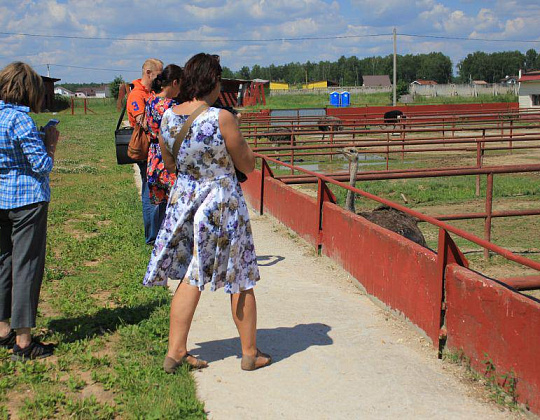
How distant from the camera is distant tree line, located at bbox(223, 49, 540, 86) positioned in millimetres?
162000

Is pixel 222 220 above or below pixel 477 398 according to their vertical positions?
above

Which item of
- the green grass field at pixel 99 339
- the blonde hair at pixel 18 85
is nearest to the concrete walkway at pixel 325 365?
the green grass field at pixel 99 339

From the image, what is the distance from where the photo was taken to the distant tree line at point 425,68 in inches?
6378

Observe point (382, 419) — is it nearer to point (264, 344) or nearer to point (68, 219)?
point (264, 344)

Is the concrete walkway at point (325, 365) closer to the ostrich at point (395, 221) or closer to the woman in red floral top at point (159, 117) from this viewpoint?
the woman in red floral top at point (159, 117)

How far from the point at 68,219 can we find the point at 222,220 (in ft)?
20.4

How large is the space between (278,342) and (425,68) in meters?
169

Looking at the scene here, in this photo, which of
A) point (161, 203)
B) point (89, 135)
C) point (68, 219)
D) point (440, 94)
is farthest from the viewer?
point (440, 94)

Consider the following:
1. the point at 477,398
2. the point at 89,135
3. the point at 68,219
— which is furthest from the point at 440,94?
the point at 477,398

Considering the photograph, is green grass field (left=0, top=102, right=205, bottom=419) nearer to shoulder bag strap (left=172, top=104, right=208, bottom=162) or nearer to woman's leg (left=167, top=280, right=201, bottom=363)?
woman's leg (left=167, top=280, right=201, bottom=363)

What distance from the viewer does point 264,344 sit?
14.6ft

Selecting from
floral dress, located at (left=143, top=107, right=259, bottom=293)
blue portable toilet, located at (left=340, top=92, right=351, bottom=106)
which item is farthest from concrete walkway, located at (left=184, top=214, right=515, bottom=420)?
blue portable toilet, located at (left=340, top=92, right=351, bottom=106)

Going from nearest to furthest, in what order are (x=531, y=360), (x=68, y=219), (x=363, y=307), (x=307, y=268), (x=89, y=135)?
(x=531, y=360), (x=363, y=307), (x=307, y=268), (x=68, y=219), (x=89, y=135)

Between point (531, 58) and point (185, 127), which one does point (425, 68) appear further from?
point (185, 127)
